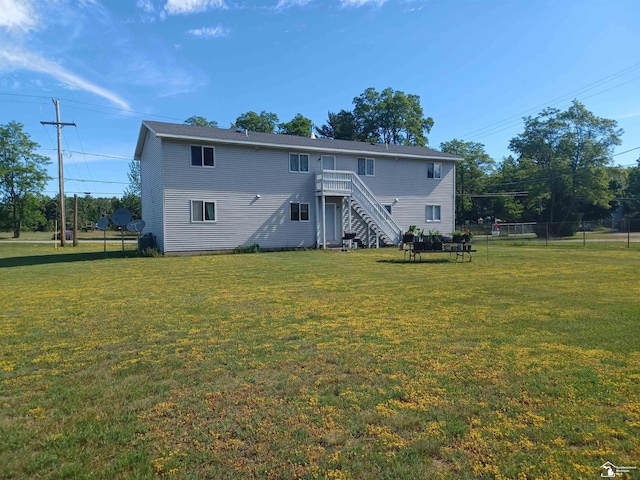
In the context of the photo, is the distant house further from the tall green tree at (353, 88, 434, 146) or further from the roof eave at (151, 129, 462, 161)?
the tall green tree at (353, 88, 434, 146)

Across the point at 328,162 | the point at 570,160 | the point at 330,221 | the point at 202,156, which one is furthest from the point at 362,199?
the point at 570,160

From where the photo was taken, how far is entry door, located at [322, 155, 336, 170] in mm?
24362

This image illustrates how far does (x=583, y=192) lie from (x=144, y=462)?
5602 centimetres

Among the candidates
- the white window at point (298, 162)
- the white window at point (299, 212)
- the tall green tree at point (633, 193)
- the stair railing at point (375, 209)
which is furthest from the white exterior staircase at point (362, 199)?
the tall green tree at point (633, 193)

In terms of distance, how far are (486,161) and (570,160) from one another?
39.2ft

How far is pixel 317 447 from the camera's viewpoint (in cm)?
268

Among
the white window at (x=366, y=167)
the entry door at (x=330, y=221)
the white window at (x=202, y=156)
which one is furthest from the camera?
the white window at (x=366, y=167)

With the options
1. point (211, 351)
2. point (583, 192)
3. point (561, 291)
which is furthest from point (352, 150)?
point (583, 192)

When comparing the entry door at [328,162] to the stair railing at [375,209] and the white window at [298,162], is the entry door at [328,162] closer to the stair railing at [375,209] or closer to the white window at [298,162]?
the white window at [298,162]

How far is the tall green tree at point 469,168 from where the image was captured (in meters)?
57.9

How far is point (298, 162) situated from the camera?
23.6m

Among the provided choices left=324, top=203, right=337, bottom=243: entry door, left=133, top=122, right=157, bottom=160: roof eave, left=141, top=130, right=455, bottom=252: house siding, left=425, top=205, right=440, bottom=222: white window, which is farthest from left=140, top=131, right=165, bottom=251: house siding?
left=425, top=205, right=440, bottom=222: white window

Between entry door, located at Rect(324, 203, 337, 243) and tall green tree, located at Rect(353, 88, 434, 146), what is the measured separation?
89.7 feet

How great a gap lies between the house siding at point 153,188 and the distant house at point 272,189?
55 millimetres
